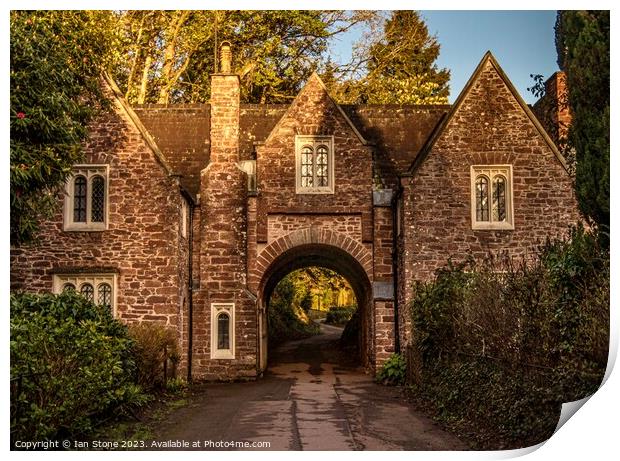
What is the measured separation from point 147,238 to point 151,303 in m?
1.40

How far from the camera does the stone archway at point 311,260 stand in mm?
17938

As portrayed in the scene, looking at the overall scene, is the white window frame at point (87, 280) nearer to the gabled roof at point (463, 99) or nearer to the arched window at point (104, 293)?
the arched window at point (104, 293)

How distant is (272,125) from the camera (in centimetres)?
1933

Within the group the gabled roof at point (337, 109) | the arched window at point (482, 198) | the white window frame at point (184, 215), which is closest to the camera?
the white window frame at point (184, 215)

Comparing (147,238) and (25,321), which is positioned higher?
(147,238)

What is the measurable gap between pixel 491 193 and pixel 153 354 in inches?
331

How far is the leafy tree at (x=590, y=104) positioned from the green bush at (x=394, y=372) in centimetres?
881

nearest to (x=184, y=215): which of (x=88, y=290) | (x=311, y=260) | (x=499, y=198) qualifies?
(x=88, y=290)

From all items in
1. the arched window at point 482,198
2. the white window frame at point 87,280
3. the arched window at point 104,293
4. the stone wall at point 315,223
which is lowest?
the arched window at point 104,293

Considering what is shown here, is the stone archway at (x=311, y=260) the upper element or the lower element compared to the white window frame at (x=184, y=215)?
lower

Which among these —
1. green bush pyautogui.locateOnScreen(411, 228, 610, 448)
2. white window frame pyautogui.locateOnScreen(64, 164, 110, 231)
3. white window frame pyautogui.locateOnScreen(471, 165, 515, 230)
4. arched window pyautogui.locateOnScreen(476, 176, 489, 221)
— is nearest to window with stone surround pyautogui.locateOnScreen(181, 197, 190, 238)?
white window frame pyautogui.locateOnScreen(64, 164, 110, 231)

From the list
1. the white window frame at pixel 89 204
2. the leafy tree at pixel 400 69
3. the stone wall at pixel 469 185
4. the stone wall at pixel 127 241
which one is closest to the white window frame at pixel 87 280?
the stone wall at pixel 127 241

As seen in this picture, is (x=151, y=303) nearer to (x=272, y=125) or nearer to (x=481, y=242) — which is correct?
(x=272, y=125)

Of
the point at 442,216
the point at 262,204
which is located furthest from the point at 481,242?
the point at 262,204
